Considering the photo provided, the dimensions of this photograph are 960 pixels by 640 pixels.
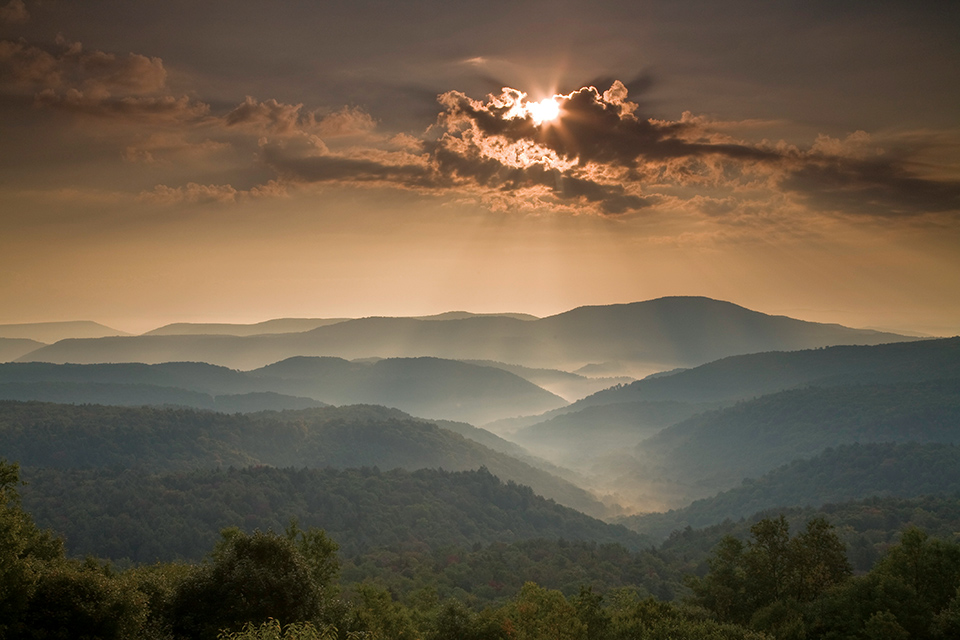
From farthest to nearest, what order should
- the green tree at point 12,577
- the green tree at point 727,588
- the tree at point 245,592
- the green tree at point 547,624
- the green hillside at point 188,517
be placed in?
the green hillside at point 188,517 → the green tree at point 727,588 → the green tree at point 547,624 → the tree at point 245,592 → the green tree at point 12,577

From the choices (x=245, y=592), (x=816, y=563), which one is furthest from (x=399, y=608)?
(x=816, y=563)

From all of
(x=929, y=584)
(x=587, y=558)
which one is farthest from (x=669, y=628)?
(x=587, y=558)

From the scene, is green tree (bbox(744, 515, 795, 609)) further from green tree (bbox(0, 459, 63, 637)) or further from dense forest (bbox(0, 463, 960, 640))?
green tree (bbox(0, 459, 63, 637))

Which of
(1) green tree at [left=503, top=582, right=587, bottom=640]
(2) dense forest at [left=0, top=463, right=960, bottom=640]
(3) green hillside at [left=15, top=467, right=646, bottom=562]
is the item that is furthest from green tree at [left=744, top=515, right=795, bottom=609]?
(3) green hillside at [left=15, top=467, right=646, bottom=562]

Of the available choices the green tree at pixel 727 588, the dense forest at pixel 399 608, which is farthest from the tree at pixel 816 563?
the green tree at pixel 727 588

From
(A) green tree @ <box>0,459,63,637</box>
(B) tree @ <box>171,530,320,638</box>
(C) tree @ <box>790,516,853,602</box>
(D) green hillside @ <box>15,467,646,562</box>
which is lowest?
(D) green hillside @ <box>15,467,646,562</box>

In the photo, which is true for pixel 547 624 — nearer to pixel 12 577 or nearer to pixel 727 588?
pixel 727 588

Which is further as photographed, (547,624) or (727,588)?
(727,588)

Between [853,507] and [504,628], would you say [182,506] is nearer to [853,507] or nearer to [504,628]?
[504,628]

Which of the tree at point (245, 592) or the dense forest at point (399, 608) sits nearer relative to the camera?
the dense forest at point (399, 608)

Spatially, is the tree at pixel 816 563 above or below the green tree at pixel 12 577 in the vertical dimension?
below

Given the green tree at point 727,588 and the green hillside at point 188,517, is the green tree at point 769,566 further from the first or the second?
the green hillside at point 188,517

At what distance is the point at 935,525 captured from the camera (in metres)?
142

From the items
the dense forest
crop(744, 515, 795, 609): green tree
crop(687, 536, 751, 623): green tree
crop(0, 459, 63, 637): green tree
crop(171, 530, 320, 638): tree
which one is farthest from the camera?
crop(687, 536, 751, 623): green tree
